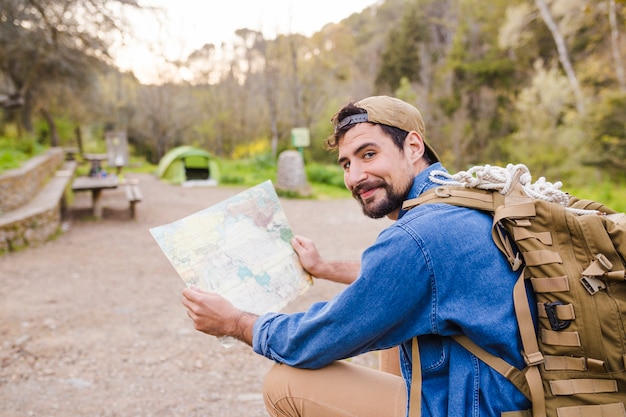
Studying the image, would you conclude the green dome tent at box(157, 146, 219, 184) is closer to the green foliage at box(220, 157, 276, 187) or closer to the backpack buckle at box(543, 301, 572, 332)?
the green foliage at box(220, 157, 276, 187)

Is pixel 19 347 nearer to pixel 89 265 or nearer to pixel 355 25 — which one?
pixel 89 265

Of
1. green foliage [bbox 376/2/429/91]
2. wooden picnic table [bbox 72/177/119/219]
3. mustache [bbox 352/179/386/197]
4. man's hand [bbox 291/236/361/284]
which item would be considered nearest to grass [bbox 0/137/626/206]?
wooden picnic table [bbox 72/177/119/219]

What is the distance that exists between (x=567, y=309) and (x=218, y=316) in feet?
3.61

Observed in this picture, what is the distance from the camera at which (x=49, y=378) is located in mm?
2992

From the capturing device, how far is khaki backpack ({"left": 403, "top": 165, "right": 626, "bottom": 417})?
3.77 ft

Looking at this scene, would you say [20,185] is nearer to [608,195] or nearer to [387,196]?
[387,196]

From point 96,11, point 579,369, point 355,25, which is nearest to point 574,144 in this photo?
point 96,11

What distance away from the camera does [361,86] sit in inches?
992

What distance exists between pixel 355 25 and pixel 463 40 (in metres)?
13.1

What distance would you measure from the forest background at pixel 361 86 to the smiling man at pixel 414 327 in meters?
8.82

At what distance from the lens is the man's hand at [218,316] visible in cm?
162

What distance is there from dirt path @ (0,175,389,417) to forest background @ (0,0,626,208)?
15.9ft

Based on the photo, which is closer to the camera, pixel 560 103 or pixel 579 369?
pixel 579 369

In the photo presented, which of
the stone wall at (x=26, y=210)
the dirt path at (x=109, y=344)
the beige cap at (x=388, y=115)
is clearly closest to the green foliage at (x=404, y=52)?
the stone wall at (x=26, y=210)
